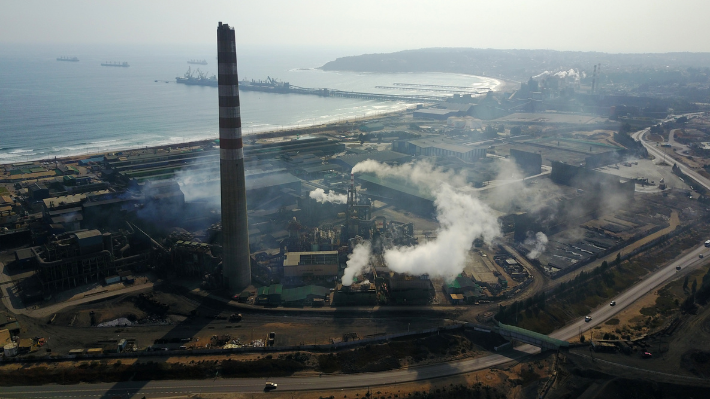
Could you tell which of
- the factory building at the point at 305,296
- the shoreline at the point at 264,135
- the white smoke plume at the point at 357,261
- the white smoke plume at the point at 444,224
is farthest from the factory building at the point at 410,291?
the shoreline at the point at 264,135

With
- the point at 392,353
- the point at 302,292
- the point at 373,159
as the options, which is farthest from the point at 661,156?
the point at 392,353

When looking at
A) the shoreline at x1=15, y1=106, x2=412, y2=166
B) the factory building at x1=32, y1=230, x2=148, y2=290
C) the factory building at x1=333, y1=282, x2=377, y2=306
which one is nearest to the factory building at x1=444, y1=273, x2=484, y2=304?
the factory building at x1=333, y1=282, x2=377, y2=306

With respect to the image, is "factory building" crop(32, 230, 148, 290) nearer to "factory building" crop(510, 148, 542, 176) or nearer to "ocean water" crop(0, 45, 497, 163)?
"factory building" crop(510, 148, 542, 176)

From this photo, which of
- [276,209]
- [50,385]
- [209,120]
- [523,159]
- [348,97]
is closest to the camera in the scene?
[50,385]

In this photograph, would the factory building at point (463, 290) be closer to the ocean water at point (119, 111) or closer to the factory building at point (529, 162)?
the factory building at point (529, 162)

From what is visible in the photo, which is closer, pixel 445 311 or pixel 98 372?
pixel 98 372

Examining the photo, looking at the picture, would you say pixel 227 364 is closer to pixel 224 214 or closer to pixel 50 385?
pixel 50 385

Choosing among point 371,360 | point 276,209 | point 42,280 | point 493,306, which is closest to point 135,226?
point 42,280

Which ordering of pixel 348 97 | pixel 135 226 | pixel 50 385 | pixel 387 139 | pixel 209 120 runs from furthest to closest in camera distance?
pixel 348 97, pixel 209 120, pixel 387 139, pixel 135 226, pixel 50 385
